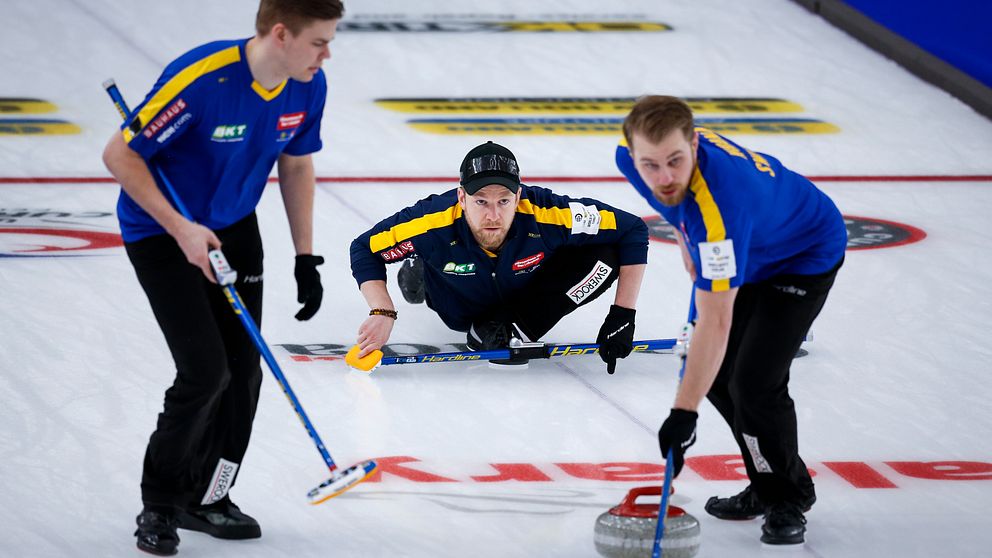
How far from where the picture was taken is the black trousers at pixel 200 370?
10.0ft

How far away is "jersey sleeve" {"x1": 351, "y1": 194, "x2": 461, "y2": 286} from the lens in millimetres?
4301

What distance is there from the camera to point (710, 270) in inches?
109

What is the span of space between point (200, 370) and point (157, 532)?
0.41 metres

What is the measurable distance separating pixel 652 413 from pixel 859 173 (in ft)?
12.0

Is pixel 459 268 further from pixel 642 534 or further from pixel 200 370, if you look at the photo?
pixel 642 534

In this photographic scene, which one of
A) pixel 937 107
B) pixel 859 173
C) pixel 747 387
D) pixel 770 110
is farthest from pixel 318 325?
pixel 937 107

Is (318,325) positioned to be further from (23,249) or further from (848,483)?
(848,483)

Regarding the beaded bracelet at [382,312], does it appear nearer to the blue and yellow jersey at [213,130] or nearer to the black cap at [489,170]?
the black cap at [489,170]

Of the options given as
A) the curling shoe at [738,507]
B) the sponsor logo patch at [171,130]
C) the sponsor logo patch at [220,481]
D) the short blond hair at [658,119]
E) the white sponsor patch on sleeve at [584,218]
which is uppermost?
the short blond hair at [658,119]

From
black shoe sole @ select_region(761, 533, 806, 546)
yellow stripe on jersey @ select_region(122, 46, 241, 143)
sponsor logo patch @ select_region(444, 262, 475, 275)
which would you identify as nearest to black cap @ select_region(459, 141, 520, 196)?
sponsor logo patch @ select_region(444, 262, 475, 275)

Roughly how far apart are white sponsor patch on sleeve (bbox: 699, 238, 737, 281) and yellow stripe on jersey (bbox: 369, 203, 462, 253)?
1629mm

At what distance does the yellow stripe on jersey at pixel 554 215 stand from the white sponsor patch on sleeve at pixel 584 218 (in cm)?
1

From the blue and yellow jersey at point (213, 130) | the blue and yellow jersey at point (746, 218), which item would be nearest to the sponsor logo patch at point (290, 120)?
the blue and yellow jersey at point (213, 130)

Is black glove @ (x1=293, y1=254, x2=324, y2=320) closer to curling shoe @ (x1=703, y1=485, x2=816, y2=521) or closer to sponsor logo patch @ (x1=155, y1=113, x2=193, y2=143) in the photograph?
sponsor logo patch @ (x1=155, y1=113, x2=193, y2=143)
